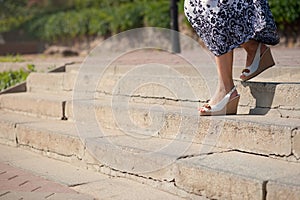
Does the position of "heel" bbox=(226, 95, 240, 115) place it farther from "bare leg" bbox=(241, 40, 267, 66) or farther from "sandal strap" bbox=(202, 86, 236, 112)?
"bare leg" bbox=(241, 40, 267, 66)

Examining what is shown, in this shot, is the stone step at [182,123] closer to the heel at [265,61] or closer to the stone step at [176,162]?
the stone step at [176,162]

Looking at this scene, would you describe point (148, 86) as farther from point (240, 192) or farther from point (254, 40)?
point (240, 192)

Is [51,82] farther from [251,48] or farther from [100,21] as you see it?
[100,21]

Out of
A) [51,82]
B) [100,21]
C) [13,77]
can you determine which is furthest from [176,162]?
[100,21]

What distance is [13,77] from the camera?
688cm

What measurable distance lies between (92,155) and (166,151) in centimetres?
60

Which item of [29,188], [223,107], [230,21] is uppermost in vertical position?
[230,21]

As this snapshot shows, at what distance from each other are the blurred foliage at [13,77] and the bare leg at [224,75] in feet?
12.3

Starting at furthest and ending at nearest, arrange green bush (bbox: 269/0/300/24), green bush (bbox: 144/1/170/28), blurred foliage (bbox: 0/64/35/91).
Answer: green bush (bbox: 144/1/170/28) → green bush (bbox: 269/0/300/24) → blurred foliage (bbox: 0/64/35/91)

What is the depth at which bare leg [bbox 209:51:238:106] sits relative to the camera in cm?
332

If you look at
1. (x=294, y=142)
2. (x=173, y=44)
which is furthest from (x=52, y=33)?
(x=294, y=142)

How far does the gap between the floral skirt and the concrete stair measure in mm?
344

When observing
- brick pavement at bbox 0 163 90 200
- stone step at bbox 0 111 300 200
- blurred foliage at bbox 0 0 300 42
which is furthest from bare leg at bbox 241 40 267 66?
blurred foliage at bbox 0 0 300 42

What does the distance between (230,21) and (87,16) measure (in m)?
10.1
